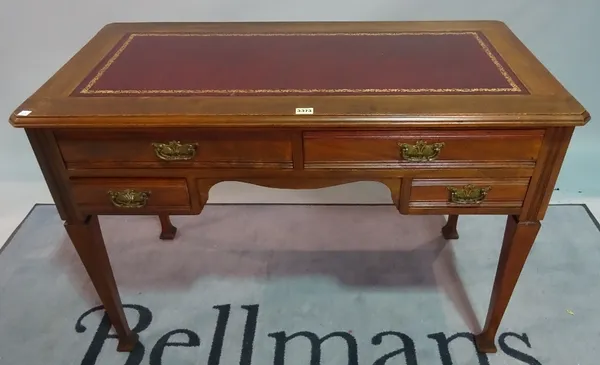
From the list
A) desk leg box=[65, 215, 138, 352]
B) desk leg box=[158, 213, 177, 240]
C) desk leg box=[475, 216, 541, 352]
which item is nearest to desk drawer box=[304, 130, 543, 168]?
desk leg box=[475, 216, 541, 352]

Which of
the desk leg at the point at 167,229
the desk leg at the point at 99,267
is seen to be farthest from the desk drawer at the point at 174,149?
the desk leg at the point at 167,229

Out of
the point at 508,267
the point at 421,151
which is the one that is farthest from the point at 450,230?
the point at 421,151

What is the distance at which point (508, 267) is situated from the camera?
4.43 ft

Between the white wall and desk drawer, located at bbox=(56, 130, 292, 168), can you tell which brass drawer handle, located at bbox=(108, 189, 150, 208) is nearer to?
desk drawer, located at bbox=(56, 130, 292, 168)

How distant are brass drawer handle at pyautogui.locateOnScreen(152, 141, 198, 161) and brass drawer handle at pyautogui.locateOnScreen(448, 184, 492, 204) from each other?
0.60 m

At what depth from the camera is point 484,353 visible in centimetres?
155

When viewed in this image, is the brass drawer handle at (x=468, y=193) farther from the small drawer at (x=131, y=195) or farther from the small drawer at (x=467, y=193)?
the small drawer at (x=131, y=195)

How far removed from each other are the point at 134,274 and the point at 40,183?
2.79 ft

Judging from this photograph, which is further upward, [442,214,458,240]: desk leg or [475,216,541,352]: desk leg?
[475,216,541,352]: desk leg

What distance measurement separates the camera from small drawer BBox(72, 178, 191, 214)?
1.21 metres

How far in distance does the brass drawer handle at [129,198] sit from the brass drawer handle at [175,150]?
0.12 metres

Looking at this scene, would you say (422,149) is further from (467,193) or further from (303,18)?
(303,18)

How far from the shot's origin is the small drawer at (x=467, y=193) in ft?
3.90

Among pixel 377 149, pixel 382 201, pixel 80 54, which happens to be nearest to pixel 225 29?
pixel 80 54
